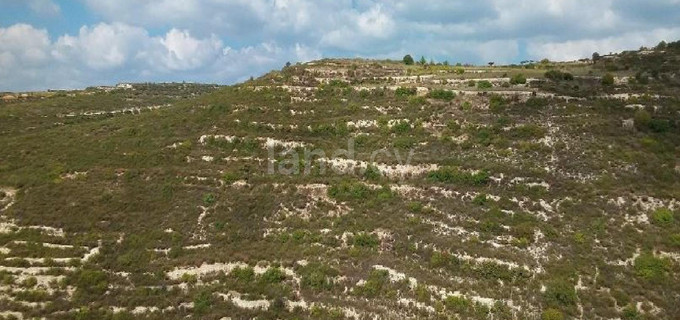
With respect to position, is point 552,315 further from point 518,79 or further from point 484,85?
point 518,79

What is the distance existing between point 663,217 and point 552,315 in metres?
17.0

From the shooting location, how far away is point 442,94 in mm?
71125

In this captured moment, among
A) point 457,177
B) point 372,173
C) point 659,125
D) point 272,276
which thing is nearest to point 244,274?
point 272,276

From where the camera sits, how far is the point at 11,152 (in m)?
71.8

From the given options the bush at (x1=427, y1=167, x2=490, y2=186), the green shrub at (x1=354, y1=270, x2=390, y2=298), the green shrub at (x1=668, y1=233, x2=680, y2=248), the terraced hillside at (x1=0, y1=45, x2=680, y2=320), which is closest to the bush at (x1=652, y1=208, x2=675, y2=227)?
the terraced hillside at (x1=0, y1=45, x2=680, y2=320)

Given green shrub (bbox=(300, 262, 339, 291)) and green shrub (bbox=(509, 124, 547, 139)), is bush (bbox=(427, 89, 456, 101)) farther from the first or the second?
green shrub (bbox=(300, 262, 339, 291))

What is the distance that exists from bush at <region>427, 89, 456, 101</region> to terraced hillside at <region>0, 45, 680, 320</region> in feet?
1.11

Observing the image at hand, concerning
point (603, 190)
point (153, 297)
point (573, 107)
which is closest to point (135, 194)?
point (153, 297)

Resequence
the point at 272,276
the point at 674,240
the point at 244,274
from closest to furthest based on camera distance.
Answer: the point at 674,240, the point at 272,276, the point at 244,274

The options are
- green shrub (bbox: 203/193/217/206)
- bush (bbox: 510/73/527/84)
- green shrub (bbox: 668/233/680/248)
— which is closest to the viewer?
green shrub (bbox: 668/233/680/248)

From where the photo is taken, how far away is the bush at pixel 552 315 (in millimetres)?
37844

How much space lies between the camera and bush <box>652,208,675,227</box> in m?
45.5

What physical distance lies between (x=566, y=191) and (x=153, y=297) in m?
40.9

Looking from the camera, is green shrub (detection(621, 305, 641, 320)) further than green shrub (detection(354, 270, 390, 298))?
No
